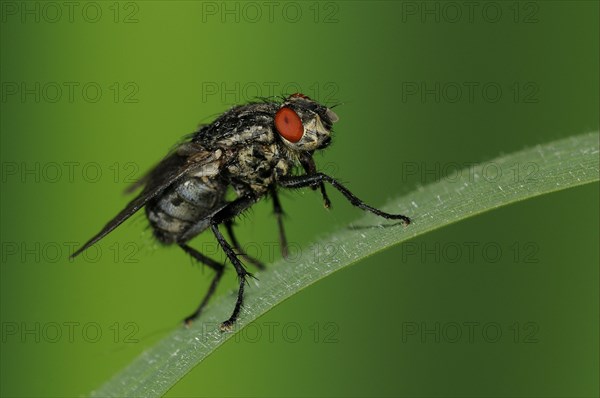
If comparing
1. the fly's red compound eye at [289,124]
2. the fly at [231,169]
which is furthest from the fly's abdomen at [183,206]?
the fly's red compound eye at [289,124]

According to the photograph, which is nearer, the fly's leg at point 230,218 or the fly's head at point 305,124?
the fly's leg at point 230,218

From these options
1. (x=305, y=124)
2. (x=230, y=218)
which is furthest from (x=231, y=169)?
(x=305, y=124)

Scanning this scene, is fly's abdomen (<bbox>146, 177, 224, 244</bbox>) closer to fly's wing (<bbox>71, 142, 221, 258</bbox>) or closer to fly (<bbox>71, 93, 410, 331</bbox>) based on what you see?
fly (<bbox>71, 93, 410, 331</bbox>)

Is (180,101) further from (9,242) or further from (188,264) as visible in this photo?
Result: (9,242)

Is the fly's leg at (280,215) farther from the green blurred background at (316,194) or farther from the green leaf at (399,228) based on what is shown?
the green leaf at (399,228)

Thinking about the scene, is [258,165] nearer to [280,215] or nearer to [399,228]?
[280,215]

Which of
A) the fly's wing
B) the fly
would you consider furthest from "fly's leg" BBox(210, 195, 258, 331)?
the fly's wing
